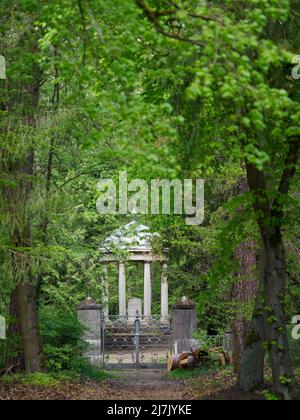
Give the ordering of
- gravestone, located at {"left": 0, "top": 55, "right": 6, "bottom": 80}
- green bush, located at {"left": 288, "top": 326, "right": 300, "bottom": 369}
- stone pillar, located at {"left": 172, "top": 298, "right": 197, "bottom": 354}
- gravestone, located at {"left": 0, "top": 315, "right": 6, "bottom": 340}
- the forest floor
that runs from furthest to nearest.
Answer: stone pillar, located at {"left": 172, "top": 298, "right": 197, "bottom": 354}, green bush, located at {"left": 288, "top": 326, "right": 300, "bottom": 369}, gravestone, located at {"left": 0, "top": 315, "right": 6, "bottom": 340}, the forest floor, gravestone, located at {"left": 0, "top": 55, "right": 6, "bottom": 80}

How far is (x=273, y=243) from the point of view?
1172 cm

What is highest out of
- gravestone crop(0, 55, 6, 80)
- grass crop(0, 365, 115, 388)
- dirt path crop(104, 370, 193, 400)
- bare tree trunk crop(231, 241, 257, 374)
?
gravestone crop(0, 55, 6, 80)

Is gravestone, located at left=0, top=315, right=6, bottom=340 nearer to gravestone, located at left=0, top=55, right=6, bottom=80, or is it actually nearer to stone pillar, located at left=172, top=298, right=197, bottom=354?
gravestone, located at left=0, top=55, right=6, bottom=80

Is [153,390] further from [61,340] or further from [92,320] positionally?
[92,320]

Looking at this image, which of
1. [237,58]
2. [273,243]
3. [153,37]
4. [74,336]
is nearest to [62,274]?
[74,336]

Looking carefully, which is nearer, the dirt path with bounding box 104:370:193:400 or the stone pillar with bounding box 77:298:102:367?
the dirt path with bounding box 104:370:193:400

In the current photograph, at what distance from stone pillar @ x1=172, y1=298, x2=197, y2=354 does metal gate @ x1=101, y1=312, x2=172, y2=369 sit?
53.4 inches

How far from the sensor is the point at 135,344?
28875mm

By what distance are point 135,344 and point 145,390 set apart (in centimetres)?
1206

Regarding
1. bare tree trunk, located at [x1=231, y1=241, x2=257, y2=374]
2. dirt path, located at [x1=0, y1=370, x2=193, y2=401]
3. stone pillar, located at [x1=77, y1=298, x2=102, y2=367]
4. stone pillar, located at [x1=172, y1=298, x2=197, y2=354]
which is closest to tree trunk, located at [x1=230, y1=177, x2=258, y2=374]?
bare tree trunk, located at [x1=231, y1=241, x2=257, y2=374]

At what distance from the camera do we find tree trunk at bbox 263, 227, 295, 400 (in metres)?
11.3

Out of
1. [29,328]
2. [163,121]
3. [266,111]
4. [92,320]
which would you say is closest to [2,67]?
[163,121]
